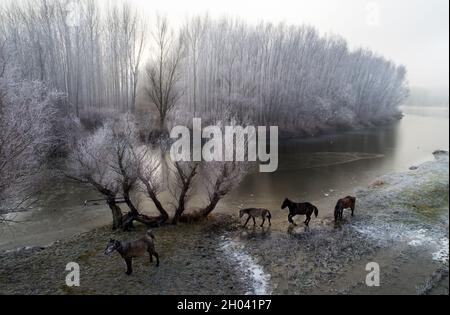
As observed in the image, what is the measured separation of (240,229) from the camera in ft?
49.7

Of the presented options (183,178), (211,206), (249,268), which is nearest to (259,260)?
(249,268)

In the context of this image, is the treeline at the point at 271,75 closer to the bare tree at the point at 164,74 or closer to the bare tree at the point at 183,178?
the bare tree at the point at 164,74

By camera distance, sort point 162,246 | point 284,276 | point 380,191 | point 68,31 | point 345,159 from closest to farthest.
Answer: point 284,276 < point 162,246 < point 380,191 < point 345,159 < point 68,31

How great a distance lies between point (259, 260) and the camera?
468 inches

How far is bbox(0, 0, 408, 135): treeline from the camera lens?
34688mm

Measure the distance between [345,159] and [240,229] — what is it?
2289 centimetres

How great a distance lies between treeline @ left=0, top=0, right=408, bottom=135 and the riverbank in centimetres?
1853

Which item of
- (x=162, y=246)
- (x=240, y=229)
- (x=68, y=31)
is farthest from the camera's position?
(x=68, y=31)

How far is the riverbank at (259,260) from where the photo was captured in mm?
10031

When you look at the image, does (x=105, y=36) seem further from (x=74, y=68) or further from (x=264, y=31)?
(x=264, y=31)

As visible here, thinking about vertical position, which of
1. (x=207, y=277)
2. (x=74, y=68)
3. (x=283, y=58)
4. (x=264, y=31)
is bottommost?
(x=207, y=277)

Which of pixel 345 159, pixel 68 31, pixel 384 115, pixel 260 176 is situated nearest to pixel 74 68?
pixel 68 31

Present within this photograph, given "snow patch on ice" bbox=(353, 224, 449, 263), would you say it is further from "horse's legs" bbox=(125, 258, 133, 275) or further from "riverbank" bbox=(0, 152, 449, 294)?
"horse's legs" bbox=(125, 258, 133, 275)

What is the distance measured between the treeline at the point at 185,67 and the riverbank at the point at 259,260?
60.8 feet
